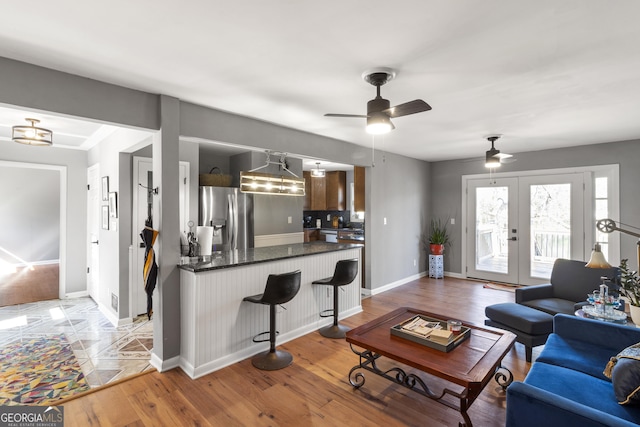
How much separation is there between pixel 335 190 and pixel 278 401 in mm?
5803

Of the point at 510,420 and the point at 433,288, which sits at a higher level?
the point at 510,420

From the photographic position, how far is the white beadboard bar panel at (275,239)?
5.45 metres

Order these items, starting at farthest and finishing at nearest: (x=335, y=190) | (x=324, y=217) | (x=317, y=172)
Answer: (x=324, y=217) → (x=335, y=190) → (x=317, y=172)

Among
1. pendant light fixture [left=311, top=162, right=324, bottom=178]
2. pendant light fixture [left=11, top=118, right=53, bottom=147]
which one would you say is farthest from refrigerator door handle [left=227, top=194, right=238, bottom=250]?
pendant light fixture [left=311, top=162, right=324, bottom=178]

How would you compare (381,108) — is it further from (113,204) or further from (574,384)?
(113,204)

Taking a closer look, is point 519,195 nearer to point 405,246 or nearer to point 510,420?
point 405,246

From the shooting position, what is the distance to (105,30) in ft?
5.97

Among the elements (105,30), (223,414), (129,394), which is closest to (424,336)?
(223,414)

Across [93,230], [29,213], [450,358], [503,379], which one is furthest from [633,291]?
[29,213]

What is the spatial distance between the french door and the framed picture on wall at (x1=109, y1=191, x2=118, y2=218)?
6185mm

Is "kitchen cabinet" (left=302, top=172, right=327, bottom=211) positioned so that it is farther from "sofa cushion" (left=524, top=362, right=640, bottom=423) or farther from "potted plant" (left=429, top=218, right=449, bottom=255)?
"sofa cushion" (left=524, top=362, right=640, bottom=423)

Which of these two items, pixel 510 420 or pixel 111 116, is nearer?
pixel 510 420

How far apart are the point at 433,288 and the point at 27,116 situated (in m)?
6.31

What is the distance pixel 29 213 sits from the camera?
26.5ft
